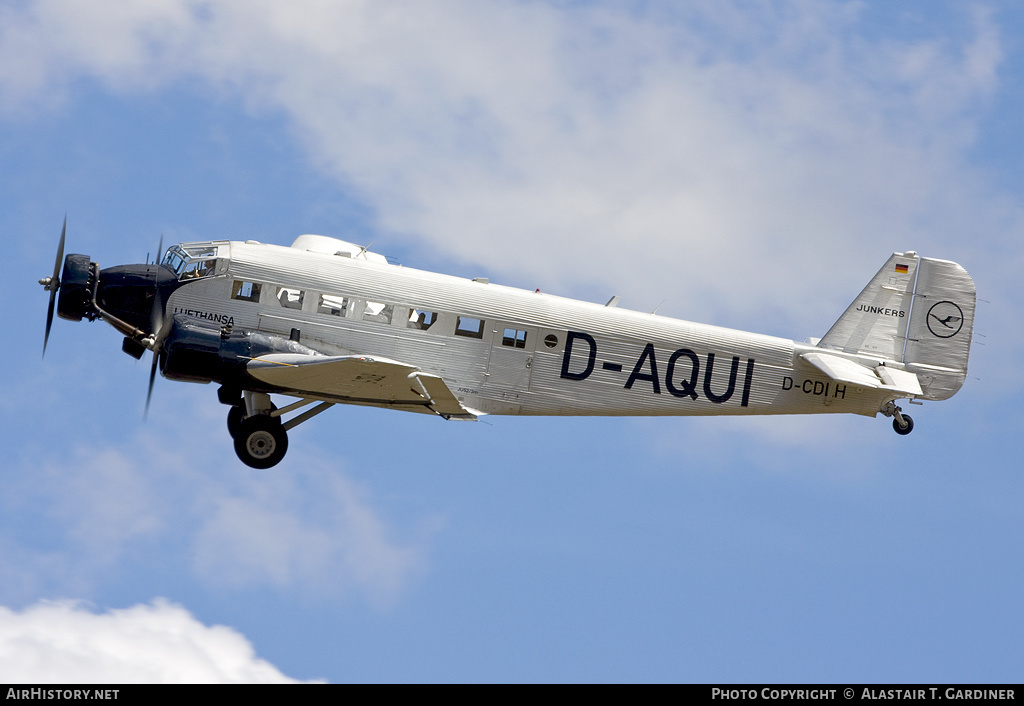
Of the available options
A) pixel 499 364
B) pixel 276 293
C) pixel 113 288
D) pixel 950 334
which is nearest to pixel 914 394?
pixel 950 334

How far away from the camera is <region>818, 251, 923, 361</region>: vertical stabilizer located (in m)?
25.3

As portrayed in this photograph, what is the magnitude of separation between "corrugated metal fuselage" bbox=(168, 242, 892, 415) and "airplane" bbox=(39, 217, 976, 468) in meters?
0.03

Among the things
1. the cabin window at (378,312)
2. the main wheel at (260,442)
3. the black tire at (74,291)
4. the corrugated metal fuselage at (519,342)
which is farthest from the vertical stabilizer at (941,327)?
the black tire at (74,291)

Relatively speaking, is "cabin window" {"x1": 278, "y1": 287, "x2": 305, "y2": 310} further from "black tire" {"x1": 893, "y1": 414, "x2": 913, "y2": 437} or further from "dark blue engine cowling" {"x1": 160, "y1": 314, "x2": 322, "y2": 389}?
"black tire" {"x1": 893, "y1": 414, "x2": 913, "y2": 437}

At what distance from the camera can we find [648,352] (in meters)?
23.8

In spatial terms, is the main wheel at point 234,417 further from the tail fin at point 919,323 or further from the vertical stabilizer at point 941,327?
the vertical stabilizer at point 941,327

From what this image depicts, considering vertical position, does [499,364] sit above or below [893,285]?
below

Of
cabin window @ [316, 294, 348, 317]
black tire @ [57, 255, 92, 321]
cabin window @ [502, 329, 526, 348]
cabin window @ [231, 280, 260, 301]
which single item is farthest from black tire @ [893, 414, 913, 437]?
black tire @ [57, 255, 92, 321]

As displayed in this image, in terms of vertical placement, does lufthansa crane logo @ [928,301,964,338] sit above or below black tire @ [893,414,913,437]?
above
